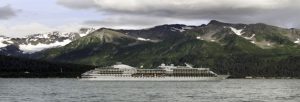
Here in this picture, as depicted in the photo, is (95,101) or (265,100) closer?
(95,101)

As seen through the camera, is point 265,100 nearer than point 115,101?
No

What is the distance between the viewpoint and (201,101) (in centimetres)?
11575

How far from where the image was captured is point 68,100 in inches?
4520

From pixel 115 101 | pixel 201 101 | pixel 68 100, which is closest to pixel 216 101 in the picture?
pixel 201 101

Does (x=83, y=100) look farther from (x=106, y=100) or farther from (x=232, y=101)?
(x=232, y=101)

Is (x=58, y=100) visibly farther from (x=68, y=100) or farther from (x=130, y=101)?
(x=130, y=101)

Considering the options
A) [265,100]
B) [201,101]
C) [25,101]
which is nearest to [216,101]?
[201,101]

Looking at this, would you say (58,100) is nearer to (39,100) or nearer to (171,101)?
(39,100)

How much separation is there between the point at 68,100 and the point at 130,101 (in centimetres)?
1190

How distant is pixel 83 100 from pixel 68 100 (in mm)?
2828

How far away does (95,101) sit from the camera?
11125cm

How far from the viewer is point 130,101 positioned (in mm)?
113250

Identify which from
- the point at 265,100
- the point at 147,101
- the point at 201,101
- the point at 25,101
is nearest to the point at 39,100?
the point at 25,101

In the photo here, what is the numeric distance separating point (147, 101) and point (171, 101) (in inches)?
181
